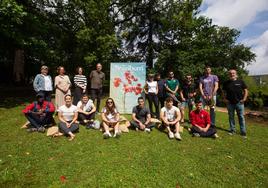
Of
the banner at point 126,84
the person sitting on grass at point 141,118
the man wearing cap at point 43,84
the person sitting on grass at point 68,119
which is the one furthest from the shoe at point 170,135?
the man wearing cap at point 43,84

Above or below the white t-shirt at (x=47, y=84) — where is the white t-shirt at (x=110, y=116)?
below

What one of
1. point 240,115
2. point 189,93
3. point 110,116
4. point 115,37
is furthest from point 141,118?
point 115,37

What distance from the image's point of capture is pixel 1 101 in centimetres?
1323

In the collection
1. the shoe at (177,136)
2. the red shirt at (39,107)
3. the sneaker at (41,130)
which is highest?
the red shirt at (39,107)

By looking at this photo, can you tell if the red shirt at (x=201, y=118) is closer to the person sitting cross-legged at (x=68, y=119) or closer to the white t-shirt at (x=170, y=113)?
the white t-shirt at (x=170, y=113)

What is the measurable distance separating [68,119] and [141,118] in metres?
2.58

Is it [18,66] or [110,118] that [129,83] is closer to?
[110,118]

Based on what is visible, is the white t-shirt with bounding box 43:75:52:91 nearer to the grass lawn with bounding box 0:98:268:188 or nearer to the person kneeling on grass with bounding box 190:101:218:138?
the grass lawn with bounding box 0:98:268:188

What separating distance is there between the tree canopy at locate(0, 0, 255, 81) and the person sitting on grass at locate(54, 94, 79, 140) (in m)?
6.27

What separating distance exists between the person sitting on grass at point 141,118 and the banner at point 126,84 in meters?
2.70

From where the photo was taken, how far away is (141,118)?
8.15 meters

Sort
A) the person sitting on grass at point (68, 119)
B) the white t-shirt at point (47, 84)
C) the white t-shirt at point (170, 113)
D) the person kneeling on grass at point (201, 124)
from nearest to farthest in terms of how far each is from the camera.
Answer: the person sitting on grass at point (68, 119), the person kneeling on grass at point (201, 124), the white t-shirt at point (170, 113), the white t-shirt at point (47, 84)

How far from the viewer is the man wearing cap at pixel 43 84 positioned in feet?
27.1

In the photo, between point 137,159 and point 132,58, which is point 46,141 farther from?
point 132,58
